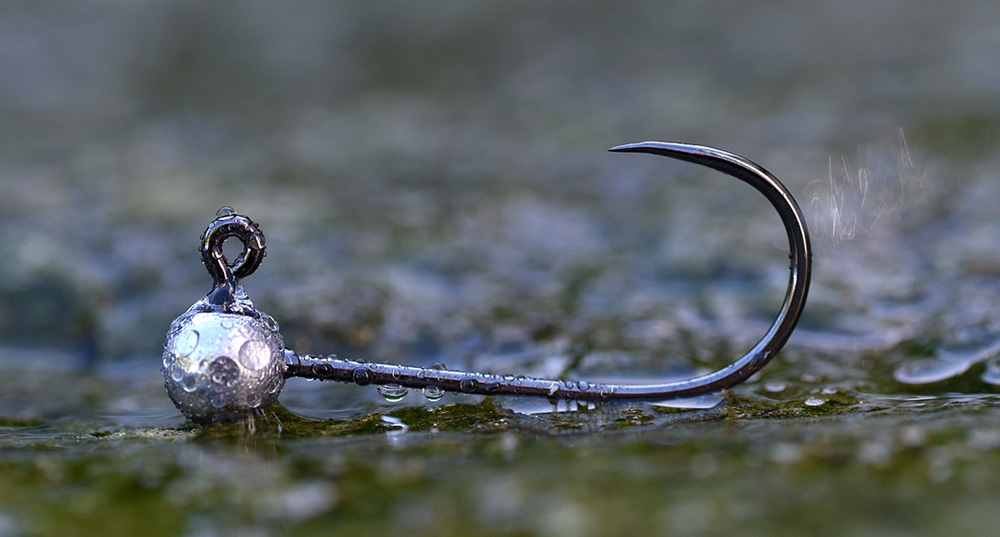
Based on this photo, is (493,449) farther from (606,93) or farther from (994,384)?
(606,93)

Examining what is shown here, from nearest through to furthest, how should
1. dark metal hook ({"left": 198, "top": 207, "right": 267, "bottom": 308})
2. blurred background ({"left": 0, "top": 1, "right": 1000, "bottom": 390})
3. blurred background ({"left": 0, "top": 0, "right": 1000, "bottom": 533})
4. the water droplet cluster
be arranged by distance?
1. the water droplet cluster
2. dark metal hook ({"left": 198, "top": 207, "right": 267, "bottom": 308})
3. blurred background ({"left": 0, "top": 0, "right": 1000, "bottom": 533})
4. blurred background ({"left": 0, "top": 1, "right": 1000, "bottom": 390})

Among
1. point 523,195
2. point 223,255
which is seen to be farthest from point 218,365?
point 523,195

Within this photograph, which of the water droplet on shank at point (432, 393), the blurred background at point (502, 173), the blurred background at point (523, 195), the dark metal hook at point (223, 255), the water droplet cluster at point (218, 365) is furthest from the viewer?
the blurred background at point (502, 173)

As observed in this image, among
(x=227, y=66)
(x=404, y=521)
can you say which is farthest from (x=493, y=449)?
(x=227, y=66)

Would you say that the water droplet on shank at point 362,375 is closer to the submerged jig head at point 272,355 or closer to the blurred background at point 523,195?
the submerged jig head at point 272,355

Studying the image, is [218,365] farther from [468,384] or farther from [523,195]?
[523,195]

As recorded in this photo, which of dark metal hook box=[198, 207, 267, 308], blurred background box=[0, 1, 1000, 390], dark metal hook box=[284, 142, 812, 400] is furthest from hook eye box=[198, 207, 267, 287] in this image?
blurred background box=[0, 1, 1000, 390]

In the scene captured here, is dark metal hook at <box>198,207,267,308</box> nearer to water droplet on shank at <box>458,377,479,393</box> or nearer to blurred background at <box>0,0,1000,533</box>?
blurred background at <box>0,0,1000,533</box>

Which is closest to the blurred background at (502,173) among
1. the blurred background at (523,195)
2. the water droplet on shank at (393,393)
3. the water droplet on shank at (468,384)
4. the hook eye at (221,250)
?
the blurred background at (523,195)
